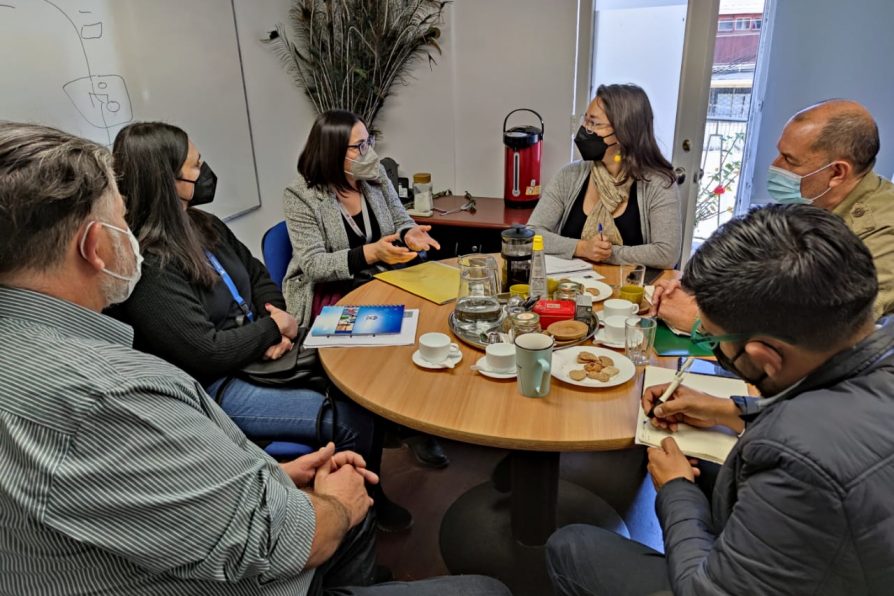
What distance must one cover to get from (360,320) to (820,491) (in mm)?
1260

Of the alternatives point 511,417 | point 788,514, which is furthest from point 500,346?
point 788,514

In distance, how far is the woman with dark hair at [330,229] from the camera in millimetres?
2178

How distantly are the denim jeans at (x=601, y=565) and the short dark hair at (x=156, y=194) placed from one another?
1.18m

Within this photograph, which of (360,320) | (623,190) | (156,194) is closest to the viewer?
(156,194)

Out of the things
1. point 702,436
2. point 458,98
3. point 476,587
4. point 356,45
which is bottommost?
point 476,587

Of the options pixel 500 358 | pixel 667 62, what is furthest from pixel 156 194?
pixel 667 62

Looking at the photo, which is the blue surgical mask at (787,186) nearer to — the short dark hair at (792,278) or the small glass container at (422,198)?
the short dark hair at (792,278)

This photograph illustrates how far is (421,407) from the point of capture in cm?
131

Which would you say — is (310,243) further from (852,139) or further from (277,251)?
(852,139)

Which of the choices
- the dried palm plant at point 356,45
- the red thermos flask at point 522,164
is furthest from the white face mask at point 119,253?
the dried palm plant at point 356,45

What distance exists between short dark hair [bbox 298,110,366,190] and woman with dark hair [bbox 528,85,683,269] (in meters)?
0.84

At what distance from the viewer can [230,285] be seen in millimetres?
1807

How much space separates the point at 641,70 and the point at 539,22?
614mm

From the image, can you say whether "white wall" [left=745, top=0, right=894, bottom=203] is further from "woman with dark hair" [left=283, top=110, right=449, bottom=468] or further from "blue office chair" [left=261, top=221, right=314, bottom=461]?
"blue office chair" [left=261, top=221, right=314, bottom=461]
